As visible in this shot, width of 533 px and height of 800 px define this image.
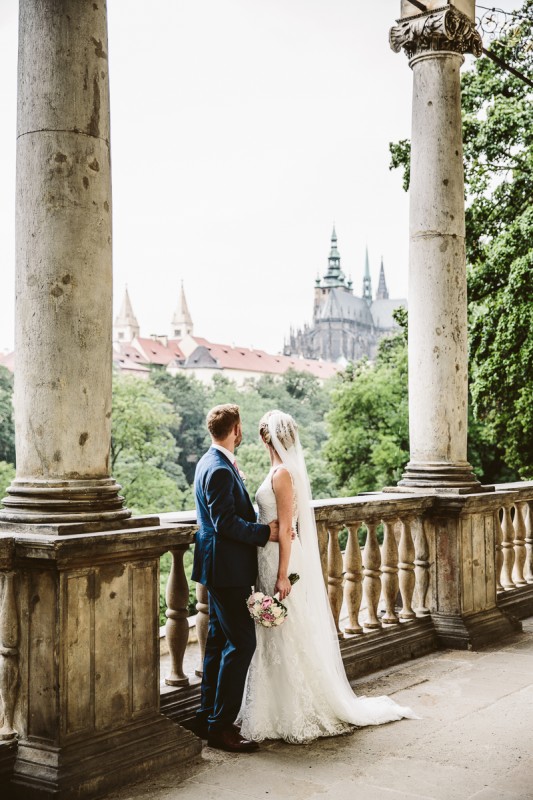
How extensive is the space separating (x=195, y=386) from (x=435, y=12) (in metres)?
78.4

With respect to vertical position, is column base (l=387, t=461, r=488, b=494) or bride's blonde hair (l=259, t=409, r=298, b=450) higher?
bride's blonde hair (l=259, t=409, r=298, b=450)

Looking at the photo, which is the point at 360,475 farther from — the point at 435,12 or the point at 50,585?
the point at 50,585

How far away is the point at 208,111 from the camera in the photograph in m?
109

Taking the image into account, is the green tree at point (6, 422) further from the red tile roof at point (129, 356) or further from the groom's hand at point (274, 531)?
the red tile roof at point (129, 356)

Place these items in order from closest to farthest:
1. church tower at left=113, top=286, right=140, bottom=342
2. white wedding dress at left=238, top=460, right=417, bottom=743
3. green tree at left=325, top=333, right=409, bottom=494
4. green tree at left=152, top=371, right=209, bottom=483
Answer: white wedding dress at left=238, top=460, right=417, bottom=743
green tree at left=325, top=333, right=409, bottom=494
green tree at left=152, top=371, right=209, bottom=483
church tower at left=113, top=286, right=140, bottom=342

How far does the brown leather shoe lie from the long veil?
2.01 feet

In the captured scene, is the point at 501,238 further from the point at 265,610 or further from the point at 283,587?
the point at 265,610

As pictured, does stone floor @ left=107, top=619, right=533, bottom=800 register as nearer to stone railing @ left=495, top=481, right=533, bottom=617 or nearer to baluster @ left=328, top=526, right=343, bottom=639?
baluster @ left=328, top=526, right=343, bottom=639

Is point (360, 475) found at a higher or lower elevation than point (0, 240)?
lower

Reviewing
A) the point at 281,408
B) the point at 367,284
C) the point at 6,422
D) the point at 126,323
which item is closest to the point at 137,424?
the point at 6,422

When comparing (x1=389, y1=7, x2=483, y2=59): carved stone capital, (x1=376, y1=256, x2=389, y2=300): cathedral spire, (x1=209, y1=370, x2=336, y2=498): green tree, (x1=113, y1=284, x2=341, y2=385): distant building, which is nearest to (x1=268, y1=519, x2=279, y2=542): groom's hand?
(x1=389, y1=7, x2=483, y2=59): carved stone capital

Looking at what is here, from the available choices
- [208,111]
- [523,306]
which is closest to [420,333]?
[523,306]

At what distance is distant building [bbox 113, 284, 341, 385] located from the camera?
125562mm

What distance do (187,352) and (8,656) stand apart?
12664cm
